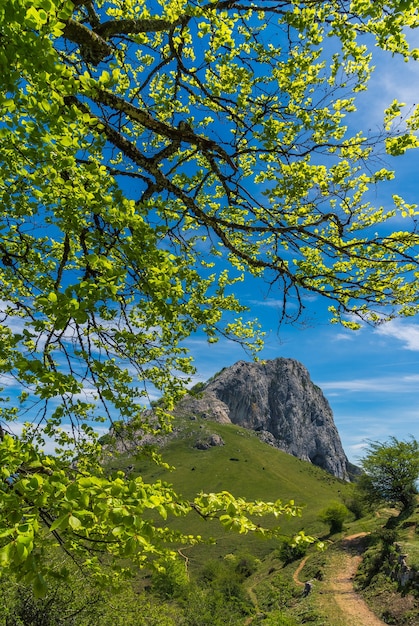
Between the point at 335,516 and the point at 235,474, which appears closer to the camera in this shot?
the point at 335,516

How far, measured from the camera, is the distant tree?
197 feet

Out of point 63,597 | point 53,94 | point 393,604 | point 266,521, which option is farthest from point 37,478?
point 266,521

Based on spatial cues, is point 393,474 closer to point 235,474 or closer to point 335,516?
point 335,516

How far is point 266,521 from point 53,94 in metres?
119

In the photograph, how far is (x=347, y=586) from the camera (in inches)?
1585

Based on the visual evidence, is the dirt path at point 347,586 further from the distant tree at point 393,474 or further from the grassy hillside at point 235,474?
the grassy hillside at point 235,474

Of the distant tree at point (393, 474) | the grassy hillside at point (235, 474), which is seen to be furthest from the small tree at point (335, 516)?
the grassy hillside at point (235, 474)

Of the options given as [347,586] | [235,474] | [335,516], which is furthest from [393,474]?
[235,474]

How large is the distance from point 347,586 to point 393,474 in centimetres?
2734

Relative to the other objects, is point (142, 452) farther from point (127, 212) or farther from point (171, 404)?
point (127, 212)

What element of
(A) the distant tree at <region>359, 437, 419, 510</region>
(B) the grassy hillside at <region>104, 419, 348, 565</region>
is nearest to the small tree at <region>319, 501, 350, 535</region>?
(A) the distant tree at <region>359, 437, 419, 510</region>

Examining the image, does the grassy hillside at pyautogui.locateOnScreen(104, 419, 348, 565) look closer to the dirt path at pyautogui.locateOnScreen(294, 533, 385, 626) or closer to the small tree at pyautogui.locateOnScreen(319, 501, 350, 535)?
the small tree at pyautogui.locateOnScreen(319, 501, 350, 535)

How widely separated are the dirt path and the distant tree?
963 cm

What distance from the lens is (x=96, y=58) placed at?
7.01 metres
